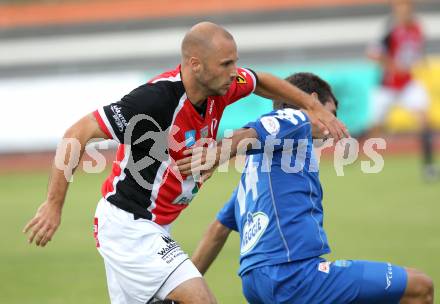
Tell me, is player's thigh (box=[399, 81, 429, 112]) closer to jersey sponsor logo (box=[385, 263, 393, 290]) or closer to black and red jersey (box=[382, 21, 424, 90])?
black and red jersey (box=[382, 21, 424, 90])

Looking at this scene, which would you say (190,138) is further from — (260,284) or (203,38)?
(260,284)

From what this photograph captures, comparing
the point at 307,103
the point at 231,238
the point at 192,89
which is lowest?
the point at 231,238

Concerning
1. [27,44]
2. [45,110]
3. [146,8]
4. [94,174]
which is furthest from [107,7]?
[94,174]

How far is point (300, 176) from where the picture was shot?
18.9 ft

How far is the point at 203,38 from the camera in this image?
5754 millimetres

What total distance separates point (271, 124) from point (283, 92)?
502 millimetres

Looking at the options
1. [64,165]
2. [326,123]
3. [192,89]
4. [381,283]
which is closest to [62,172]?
[64,165]

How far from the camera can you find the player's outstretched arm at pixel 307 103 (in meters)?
5.93

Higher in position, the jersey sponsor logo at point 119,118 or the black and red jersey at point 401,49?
the black and red jersey at point 401,49

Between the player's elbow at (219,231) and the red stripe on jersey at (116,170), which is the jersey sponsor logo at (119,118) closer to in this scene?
the red stripe on jersey at (116,170)

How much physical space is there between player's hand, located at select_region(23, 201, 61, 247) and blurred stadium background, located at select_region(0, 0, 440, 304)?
8.94 ft

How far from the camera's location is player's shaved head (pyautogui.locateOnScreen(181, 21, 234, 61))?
5.74 m

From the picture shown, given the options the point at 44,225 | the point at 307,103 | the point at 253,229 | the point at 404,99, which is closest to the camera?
the point at 44,225

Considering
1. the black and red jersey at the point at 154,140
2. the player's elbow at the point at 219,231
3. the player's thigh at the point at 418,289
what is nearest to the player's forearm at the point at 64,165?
the black and red jersey at the point at 154,140
